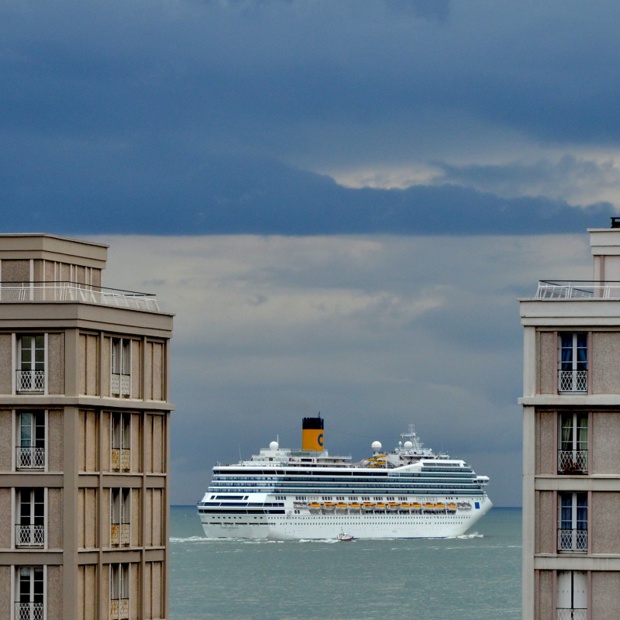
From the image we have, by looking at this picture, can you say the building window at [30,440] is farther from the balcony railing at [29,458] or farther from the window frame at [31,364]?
the window frame at [31,364]

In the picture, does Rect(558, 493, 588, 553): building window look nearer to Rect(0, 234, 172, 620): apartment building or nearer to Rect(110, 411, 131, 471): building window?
Rect(0, 234, 172, 620): apartment building

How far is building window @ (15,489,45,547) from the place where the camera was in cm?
4150

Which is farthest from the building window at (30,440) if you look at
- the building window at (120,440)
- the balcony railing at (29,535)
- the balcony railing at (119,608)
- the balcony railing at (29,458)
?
the balcony railing at (119,608)

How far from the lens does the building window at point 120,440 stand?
4303cm

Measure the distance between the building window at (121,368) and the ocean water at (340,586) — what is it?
71.7 metres

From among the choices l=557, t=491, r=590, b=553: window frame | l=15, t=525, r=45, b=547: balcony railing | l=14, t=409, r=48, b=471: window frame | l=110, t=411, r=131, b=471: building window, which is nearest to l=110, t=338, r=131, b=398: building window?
l=110, t=411, r=131, b=471: building window

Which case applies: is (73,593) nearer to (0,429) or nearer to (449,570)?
(0,429)

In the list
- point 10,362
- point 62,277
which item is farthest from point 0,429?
point 62,277

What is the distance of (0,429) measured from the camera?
41.8 metres

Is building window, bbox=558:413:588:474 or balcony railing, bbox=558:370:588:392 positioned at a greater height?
balcony railing, bbox=558:370:588:392

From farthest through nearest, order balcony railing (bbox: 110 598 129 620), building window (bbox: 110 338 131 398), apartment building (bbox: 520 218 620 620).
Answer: building window (bbox: 110 338 131 398), balcony railing (bbox: 110 598 129 620), apartment building (bbox: 520 218 620 620)

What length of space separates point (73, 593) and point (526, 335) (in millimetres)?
11020

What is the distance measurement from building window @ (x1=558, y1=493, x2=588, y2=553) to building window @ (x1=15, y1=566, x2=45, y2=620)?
1100cm

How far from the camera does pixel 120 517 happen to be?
4312cm
